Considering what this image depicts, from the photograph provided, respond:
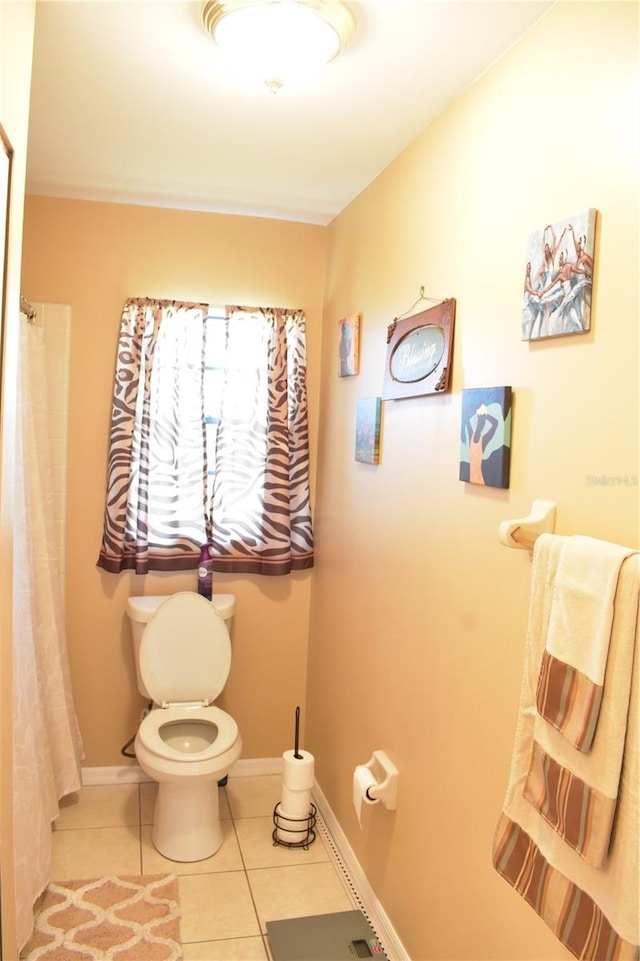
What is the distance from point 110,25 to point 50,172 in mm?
1218

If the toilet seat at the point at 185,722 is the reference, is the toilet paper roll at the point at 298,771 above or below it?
below

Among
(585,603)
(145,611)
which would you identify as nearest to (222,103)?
(585,603)

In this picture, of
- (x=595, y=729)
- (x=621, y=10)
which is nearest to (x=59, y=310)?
(x=621, y=10)

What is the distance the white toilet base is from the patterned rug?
0.41 feet

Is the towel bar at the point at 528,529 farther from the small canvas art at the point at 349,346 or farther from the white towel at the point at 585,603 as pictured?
the small canvas art at the point at 349,346

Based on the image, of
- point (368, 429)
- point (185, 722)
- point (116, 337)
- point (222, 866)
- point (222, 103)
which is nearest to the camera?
point (222, 103)

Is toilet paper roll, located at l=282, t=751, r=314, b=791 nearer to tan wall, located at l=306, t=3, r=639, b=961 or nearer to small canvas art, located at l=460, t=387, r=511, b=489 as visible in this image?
tan wall, located at l=306, t=3, r=639, b=961

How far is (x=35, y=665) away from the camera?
2.67m

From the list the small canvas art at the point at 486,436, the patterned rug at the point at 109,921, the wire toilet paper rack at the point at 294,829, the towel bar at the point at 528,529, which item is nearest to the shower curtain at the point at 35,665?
the patterned rug at the point at 109,921

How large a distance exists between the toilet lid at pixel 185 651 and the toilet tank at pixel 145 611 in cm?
6

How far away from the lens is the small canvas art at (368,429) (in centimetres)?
259

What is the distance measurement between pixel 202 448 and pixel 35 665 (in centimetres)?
111

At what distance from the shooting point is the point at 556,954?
58.2 inches

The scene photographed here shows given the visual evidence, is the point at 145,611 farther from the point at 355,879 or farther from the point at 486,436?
the point at 486,436
